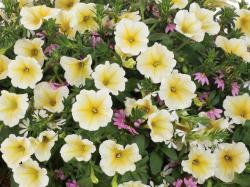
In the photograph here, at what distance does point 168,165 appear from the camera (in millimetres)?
1494

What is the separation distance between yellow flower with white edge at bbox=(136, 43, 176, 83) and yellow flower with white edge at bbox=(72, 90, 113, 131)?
147mm

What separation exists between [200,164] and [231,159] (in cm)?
10

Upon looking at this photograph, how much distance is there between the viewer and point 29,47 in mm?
1571

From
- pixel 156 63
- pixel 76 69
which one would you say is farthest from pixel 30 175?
pixel 156 63

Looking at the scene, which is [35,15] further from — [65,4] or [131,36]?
[131,36]

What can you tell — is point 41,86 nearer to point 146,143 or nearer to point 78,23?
point 78,23

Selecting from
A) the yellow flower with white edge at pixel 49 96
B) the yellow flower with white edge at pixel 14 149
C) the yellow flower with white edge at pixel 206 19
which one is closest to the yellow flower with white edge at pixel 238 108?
the yellow flower with white edge at pixel 206 19

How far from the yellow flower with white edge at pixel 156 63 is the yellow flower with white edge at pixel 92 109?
0.15 m

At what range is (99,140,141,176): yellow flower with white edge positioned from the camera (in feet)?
4.58

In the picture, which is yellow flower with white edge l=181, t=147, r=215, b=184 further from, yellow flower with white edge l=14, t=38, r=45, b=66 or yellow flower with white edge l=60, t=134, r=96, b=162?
yellow flower with white edge l=14, t=38, r=45, b=66

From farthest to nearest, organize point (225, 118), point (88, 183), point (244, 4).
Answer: point (244, 4)
point (225, 118)
point (88, 183)

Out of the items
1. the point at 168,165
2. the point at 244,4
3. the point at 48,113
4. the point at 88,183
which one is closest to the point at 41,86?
the point at 48,113

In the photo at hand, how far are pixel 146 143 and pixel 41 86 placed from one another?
346 millimetres

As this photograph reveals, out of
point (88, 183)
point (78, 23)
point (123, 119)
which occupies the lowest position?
point (88, 183)
